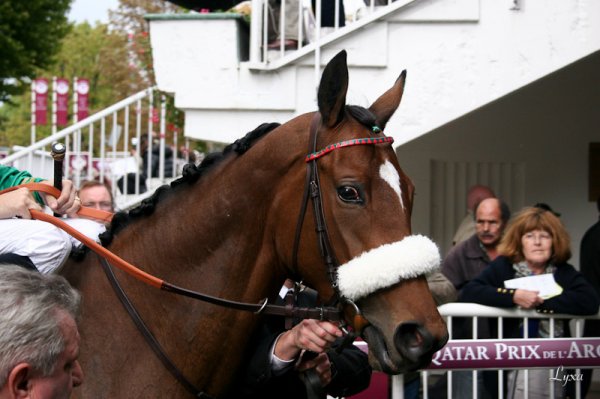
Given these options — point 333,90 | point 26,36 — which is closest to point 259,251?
point 333,90

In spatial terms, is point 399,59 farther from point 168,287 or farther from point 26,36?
point 26,36

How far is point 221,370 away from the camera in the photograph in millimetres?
3301

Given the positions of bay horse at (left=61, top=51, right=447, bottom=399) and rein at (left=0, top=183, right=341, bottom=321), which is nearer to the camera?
bay horse at (left=61, top=51, right=447, bottom=399)

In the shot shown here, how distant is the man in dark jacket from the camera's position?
328 centimetres

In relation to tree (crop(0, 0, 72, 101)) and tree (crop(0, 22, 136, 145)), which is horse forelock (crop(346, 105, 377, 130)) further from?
tree (crop(0, 22, 136, 145))

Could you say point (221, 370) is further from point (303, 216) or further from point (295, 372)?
point (303, 216)

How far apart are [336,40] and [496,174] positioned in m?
2.92

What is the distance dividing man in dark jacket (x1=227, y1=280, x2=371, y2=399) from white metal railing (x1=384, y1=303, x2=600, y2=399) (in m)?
1.38

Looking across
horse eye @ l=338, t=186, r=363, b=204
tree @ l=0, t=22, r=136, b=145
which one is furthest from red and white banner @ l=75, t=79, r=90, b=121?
horse eye @ l=338, t=186, r=363, b=204

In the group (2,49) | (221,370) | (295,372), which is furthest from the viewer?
(2,49)

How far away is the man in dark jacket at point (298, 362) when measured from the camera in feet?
10.8

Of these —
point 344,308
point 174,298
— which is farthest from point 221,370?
point 344,308

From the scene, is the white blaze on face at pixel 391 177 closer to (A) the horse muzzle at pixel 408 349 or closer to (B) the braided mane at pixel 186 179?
(A) the horse muzzle at pixel 408 349

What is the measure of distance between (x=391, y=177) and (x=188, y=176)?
2.69 feet
